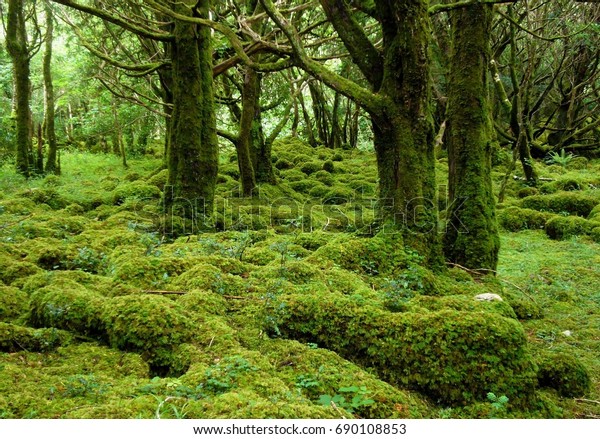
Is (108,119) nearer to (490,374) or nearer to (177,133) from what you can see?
(177,133)

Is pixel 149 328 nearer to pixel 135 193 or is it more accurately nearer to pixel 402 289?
pixel 402 289

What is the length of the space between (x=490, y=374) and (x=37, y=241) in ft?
16.2

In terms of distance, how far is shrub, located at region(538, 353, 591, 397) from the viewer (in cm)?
326

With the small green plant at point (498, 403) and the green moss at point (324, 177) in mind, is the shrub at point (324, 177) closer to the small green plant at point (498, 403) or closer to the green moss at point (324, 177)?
the green moss at point (324, 177)

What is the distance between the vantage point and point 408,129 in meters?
4.78

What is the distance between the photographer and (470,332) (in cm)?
307

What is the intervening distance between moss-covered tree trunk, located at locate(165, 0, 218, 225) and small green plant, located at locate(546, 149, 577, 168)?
40.6ft

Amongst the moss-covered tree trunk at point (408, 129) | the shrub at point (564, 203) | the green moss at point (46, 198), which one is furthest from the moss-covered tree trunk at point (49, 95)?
the shrub at point (564, 203)

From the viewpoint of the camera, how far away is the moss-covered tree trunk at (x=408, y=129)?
15.3 feet

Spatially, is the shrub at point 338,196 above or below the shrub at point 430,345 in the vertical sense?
above

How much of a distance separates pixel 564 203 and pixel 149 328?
10.3m

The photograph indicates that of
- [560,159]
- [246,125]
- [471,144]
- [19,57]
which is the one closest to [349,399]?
[471,144]

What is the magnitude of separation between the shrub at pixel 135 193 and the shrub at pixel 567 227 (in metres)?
8.38

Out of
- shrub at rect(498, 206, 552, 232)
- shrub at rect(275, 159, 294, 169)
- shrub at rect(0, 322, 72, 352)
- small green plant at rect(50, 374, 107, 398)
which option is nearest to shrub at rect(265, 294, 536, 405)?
small green plant at rect(50, 374, 107, 398)
